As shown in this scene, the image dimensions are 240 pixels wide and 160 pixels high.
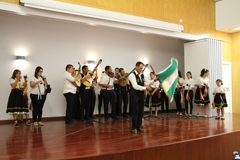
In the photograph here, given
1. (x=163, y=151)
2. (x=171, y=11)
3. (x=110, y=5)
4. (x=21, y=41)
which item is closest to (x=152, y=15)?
(x=171, y=11)

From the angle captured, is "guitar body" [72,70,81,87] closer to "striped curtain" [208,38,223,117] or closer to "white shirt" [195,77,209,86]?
"white shirt" [195,77,209,86]

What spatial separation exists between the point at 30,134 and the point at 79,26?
15.2 feet

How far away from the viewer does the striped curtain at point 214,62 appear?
8250 mm

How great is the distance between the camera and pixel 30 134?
474 cm

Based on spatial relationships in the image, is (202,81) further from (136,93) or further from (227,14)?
(136,93)

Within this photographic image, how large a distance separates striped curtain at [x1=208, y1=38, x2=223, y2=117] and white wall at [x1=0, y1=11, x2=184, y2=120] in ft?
8.52

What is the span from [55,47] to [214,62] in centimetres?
589

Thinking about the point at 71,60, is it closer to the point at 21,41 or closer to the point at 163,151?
the point at 21,41

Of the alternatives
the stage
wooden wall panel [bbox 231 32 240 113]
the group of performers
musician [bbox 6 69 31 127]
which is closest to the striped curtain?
the group of performers

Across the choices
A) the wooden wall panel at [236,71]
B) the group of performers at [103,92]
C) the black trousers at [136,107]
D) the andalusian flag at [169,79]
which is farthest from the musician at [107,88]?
the wooden wall panel at [236,71]

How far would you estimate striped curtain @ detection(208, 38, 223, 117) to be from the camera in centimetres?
825

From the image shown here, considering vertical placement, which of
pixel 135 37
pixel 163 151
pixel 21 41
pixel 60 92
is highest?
pixel 135 37

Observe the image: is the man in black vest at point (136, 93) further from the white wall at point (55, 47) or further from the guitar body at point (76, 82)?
the white wall at point (55, 47)

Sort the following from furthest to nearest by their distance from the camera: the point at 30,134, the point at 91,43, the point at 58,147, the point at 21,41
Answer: the point at 91,43 < the point at 21,41 < the point at 30,134 < the point at 58,147
